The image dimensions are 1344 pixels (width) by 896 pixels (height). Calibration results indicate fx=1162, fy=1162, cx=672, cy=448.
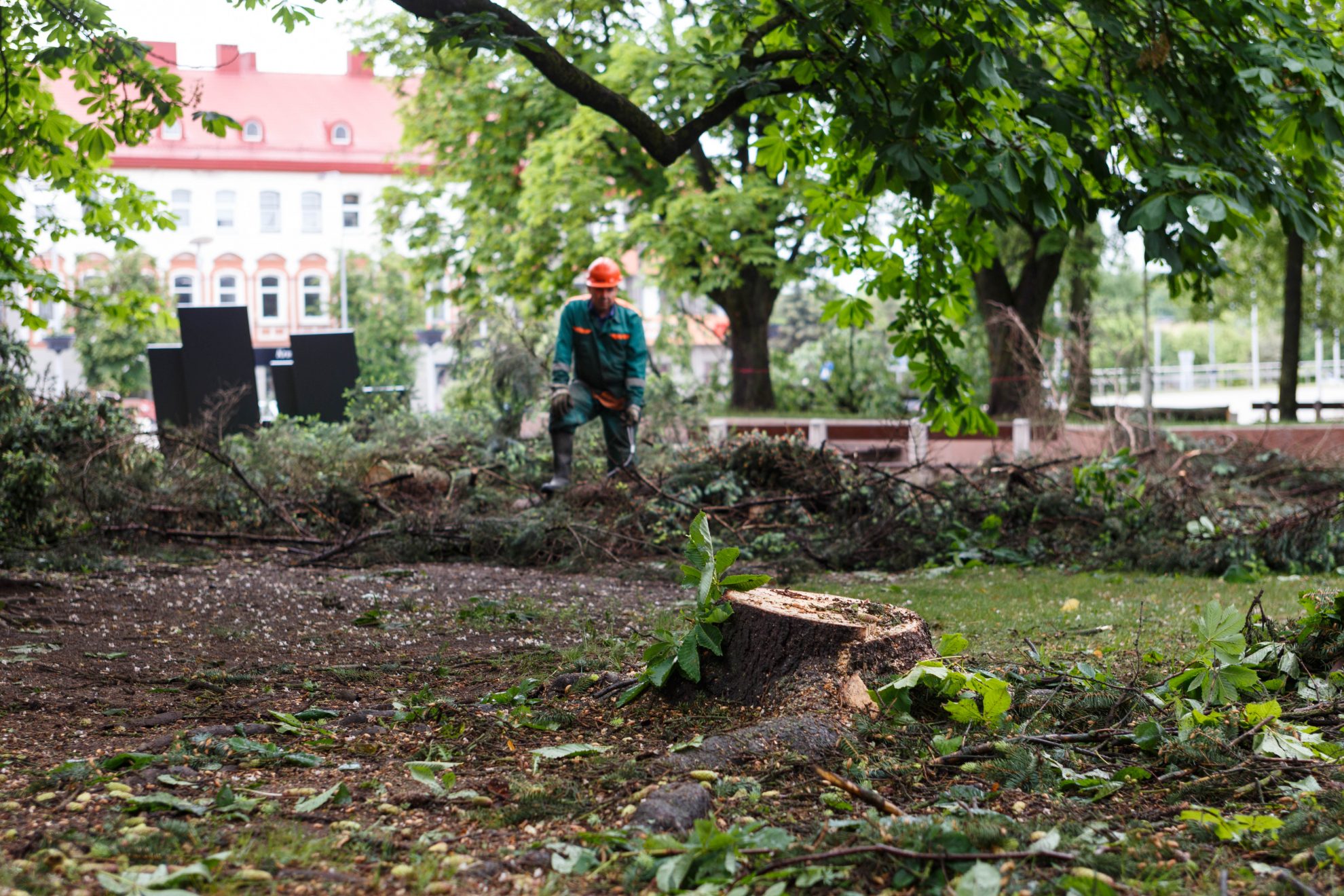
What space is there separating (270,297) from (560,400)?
46.4 m

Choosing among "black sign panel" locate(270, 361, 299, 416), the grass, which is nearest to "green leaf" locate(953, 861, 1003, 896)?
the grass

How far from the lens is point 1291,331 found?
67.9 feet

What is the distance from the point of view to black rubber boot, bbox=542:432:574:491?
402 inches

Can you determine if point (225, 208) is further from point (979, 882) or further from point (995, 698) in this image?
point (979, 882)

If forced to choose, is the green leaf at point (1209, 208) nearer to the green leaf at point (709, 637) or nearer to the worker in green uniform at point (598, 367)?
the green leaf at point (709, 637)

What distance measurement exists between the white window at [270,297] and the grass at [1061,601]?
159ft

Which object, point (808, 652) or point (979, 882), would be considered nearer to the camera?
point (979, 882)

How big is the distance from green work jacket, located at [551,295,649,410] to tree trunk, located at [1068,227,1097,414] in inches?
161

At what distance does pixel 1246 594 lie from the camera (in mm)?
7332

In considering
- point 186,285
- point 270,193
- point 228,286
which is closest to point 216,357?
point 228,286

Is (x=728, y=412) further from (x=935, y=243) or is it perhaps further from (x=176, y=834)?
(x=176, y=834)


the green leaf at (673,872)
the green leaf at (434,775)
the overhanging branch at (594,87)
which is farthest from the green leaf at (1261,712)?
the overhanging branch at (594,87)

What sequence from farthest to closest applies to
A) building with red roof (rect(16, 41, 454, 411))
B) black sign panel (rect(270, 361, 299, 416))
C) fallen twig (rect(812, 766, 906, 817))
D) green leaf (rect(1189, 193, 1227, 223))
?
building with red roof (rect(16, 41, 454, 411)), black sign panel (rect(270, 361, 299, 416)), green leaf (rect(1189, 193, 1227, 223)), fallen twig (rect(812, 766, 906, 817))

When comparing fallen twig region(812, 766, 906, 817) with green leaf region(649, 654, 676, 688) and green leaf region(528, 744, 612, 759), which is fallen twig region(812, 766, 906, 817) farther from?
green leaf region(649, 654, 676, 688)
